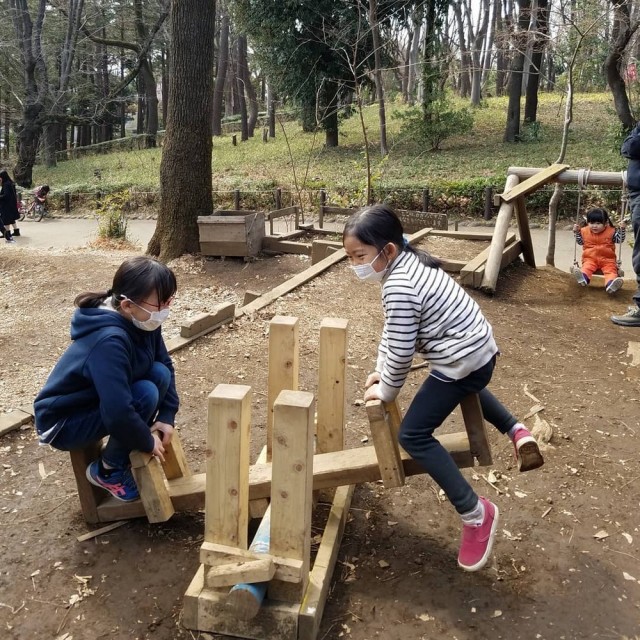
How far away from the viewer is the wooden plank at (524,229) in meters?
7.36

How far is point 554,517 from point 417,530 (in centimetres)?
64

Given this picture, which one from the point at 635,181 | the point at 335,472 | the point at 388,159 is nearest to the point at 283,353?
the point at 335,472

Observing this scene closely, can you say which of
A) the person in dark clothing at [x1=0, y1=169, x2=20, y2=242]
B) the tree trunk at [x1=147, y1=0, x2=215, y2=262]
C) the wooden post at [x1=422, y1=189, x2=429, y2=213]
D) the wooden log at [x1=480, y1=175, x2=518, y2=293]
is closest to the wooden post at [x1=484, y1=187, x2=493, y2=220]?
the wooden post at [x1=422, y1=189, x2=429, y2=213]

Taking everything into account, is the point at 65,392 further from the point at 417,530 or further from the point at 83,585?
the point at 417,530

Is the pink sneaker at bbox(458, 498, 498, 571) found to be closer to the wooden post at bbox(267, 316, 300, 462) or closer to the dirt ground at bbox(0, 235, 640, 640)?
the dirt ground at bbox(0, 235, 640, 640)

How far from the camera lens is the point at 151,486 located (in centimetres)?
→ 260

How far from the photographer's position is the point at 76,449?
266 cm

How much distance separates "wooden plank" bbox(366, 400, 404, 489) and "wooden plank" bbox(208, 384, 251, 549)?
1.66ft

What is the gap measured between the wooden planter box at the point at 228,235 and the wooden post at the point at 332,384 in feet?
18.5

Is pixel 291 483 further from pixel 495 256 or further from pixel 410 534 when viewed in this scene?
pixel 495 256

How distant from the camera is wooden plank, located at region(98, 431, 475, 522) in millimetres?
Answer: 2586

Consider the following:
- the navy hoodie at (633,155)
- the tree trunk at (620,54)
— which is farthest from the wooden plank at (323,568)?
the tree trunk at (620,54)

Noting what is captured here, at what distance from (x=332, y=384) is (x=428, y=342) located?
27.4 inches

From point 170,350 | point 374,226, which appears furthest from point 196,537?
point 170,350
